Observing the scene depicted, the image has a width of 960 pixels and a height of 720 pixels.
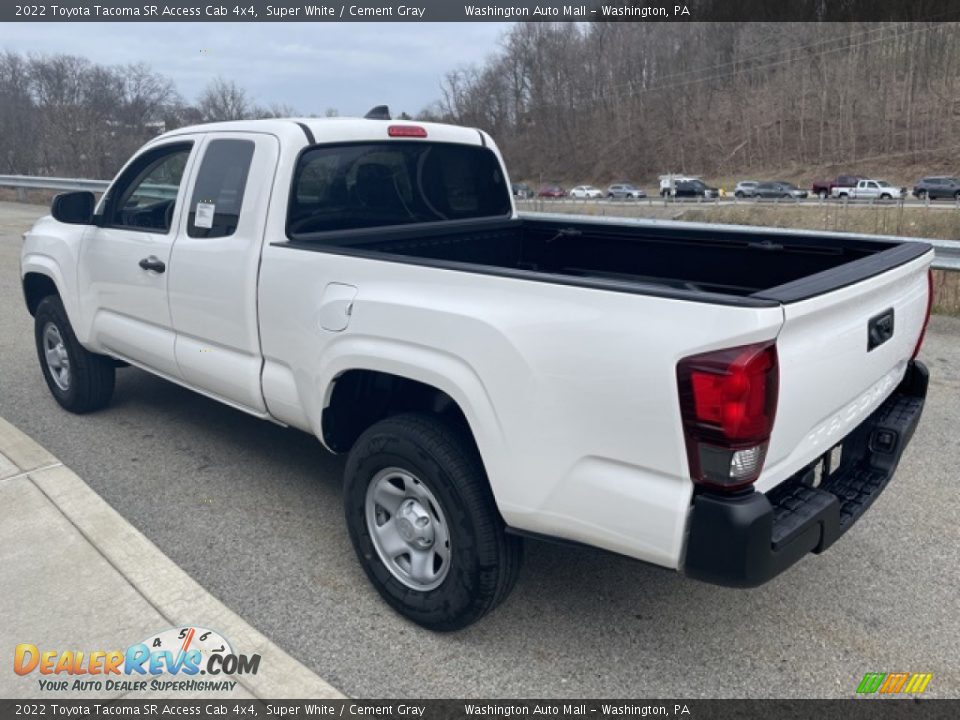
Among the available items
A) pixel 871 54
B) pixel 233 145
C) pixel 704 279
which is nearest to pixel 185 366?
pixel 233 145

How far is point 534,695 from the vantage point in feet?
8.59

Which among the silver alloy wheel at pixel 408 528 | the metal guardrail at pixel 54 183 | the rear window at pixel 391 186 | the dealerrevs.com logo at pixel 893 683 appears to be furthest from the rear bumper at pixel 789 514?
the metal guardrail at pixel 54 183

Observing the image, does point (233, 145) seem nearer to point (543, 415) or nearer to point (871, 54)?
point (543, 415)

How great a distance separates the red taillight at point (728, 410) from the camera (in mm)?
2078

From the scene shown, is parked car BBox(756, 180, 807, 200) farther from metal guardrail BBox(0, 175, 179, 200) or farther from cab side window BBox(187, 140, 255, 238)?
cab side window BBox(187, 140, 255, 238)

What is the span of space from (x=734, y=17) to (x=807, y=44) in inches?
527

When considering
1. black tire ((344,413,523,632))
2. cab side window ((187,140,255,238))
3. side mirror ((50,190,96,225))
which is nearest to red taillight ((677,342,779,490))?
black tire ((344,413,523,632))

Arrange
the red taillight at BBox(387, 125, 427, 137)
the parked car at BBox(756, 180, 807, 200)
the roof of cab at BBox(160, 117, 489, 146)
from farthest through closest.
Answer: the parked car at BBox(756, 180, 807, 200) → the red taillight at BBox(387, 125, 427, 137) → the roof of cab at BBox(160, 117, 489, 146)

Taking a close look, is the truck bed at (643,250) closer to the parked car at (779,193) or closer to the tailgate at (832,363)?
the tailgate at (832,363)

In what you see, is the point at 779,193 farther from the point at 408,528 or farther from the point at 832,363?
the point at 408,528

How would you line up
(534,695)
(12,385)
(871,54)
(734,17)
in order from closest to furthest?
1. (534,695)
2. (12,385)
3. (734,17)
4. (871,54)

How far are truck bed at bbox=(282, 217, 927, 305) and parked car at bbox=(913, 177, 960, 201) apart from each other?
4050 centimetres

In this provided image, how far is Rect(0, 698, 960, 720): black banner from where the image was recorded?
2.50 m

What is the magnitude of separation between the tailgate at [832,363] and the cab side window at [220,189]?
2.58m
